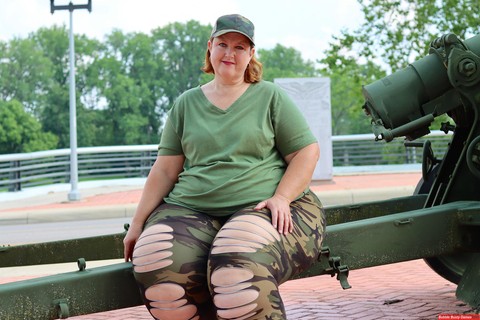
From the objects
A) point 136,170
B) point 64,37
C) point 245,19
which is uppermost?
point 64,37

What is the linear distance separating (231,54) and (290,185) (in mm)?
586

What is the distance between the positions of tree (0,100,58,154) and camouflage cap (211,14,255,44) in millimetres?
67429

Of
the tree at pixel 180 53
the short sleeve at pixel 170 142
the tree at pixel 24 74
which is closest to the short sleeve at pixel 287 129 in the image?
the short sleeve at pixel 170 142

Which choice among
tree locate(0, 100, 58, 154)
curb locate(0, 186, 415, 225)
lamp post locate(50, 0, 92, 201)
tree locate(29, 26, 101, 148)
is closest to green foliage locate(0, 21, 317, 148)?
tree locate(29, 26, 101, 148)

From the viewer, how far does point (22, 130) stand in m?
72.3

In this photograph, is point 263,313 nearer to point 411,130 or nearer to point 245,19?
point 245,19

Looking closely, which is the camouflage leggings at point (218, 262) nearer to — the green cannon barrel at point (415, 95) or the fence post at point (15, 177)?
the green cannon barrel at point (415, 95)

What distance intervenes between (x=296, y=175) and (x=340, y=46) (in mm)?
24046

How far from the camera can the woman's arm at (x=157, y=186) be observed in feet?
13.4

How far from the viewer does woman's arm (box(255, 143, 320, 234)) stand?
3.77 metres

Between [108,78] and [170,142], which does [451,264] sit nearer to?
[170,142]

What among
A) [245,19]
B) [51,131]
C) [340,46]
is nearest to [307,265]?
[245,19]

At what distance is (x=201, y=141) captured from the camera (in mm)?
4023

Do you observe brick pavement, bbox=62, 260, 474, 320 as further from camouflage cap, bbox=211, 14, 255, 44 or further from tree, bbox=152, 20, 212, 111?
tree, bbox=152, 20, 212, 111
